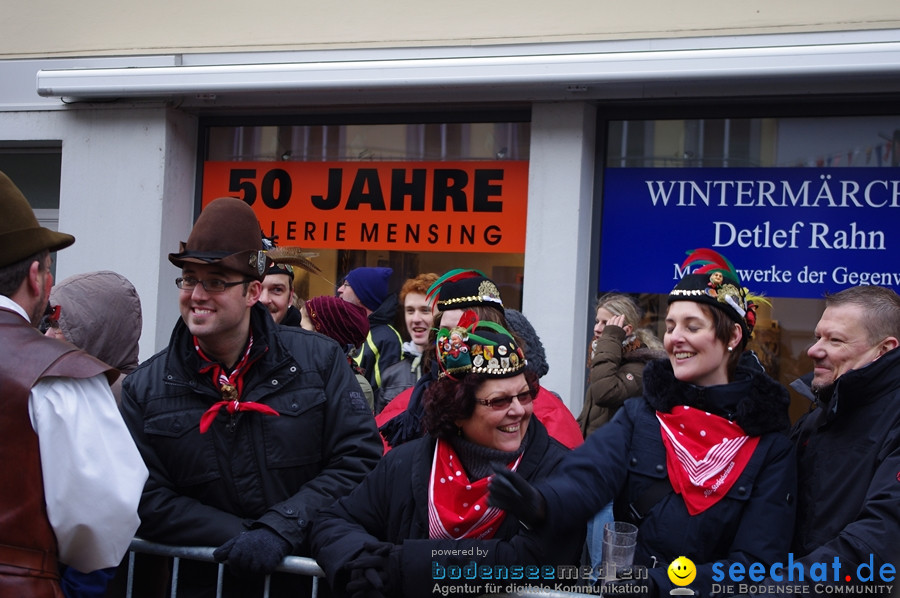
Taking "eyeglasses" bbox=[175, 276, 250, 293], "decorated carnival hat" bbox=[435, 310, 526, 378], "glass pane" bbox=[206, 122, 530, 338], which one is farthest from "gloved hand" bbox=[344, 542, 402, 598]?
"glass pane" bbox=[206, 122, 530, 338]

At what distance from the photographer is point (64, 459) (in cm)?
246

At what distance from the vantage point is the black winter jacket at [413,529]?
9.19 feet

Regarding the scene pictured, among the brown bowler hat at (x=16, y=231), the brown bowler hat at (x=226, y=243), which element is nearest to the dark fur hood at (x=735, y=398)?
the brown bowler hat at (x=226, y=243)

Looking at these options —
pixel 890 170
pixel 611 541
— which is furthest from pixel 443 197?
pixel 611 541

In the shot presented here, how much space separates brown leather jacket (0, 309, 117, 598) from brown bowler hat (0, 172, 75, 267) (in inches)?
10.6

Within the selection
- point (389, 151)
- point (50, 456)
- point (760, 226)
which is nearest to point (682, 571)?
point (50, 456)

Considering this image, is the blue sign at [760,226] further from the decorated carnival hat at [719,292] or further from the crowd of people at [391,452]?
the decorated carnival hat at [719,292]

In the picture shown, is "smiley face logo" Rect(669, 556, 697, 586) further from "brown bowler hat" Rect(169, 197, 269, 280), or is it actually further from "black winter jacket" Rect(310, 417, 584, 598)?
"brown bowler hat" Rect(169, 197, 269, 280)

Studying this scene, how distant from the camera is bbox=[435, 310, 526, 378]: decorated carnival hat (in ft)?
10.0

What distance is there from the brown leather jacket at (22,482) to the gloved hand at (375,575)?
85cm

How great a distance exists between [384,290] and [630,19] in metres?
2.47

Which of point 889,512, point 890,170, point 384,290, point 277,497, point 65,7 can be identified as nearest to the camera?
point 889,512

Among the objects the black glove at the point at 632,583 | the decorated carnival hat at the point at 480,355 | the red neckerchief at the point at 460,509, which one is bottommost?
the black glove at the point at 632,583

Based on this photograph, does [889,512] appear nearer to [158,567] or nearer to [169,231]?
[158,567]
